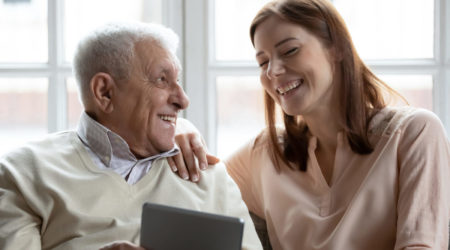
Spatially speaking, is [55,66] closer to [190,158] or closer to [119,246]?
[190,158]

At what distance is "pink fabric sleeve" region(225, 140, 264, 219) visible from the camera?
81.1 inches

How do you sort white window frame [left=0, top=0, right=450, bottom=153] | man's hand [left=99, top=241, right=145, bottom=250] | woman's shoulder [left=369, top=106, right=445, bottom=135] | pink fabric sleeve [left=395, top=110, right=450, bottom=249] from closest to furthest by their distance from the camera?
man's hand [left=99, top=241, right=145, bottom=250], pink fabric sleeve [left=395, top=110, right=450, bottom=249], woman's shoulder [left=369, top=106, right=445, bottom=135], white window frame [left=0, top=0, right=450, bottom=153]

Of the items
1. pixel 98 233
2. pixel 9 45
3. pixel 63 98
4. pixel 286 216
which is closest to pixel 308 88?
pixel 286 216

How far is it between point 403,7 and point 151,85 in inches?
50.0

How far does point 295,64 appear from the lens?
5.96 ft

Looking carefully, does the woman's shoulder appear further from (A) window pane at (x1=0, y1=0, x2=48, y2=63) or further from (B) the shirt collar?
(A) window pane at (x1=0, y1=0, x2=48, y2=63)

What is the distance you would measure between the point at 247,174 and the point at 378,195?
1.67ft

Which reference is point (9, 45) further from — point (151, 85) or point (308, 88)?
point (308, 88)

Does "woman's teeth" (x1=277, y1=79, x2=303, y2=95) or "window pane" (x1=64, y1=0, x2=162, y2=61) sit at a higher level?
"window pane" (x1=64, y1=0, x2=162, y2=61)

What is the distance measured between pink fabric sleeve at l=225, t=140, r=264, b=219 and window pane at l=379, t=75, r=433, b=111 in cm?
79

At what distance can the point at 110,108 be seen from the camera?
5.96 feet

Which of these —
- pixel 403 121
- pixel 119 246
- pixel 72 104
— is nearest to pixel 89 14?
pixel 72 104

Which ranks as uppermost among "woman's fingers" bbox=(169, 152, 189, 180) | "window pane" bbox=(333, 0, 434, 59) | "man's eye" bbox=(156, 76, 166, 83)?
"window pane" bbox=(333, 0, 434, 59)

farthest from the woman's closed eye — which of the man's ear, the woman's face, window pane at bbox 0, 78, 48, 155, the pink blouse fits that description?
window pane at bbox 0, 78, 48, 155
